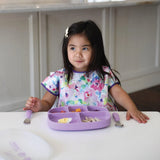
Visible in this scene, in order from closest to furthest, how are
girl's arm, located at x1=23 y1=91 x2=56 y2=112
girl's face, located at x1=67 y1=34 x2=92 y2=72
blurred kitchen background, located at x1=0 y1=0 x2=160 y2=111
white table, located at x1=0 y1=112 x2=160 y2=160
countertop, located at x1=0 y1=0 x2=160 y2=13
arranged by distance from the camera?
white table, located at x1=0 y1=112 x2=160 y2=160, girl's arm, located at x1=23 y1=91 x2=56 y2=112, girl's face, located at x1=67 y1=34 x2=92 y2=72, countertop, located at x1=0 y1=0 x2=160 y2=13, blurred kitchen background, located at x1=0 y1=0 x2=160 y2=111

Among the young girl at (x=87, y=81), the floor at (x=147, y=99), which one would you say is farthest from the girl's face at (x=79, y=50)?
the floor at (x=147, y=99)

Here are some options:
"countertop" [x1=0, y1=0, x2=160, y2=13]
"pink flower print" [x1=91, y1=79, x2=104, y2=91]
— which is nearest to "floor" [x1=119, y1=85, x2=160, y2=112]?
"countertop" [x1=0, y1=0, x2=160, y2=13]

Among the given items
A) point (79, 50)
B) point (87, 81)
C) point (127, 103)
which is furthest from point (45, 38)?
point (127, 103)

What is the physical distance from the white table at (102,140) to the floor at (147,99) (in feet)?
6.73

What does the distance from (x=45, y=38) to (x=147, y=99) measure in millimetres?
1343

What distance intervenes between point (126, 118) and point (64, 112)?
213mm

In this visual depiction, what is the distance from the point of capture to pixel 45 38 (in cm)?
259

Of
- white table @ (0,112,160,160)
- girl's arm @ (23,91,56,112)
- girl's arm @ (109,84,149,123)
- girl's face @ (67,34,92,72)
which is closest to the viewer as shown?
white table @ (0,112,160,160)

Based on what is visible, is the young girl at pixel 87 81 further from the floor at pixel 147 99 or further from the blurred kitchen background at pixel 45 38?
the floor at pixel 147 99

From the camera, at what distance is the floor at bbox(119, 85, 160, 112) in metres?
3.12

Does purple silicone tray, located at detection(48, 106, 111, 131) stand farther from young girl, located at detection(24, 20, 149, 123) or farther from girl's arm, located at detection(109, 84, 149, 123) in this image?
young girl, located at detection(24, 20, 149, 123)

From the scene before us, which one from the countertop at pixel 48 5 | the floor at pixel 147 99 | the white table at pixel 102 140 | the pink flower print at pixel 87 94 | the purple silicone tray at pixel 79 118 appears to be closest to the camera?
the white table at pixel 102 140

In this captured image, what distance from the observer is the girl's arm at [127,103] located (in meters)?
1.07

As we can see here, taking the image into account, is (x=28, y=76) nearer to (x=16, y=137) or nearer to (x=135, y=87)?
(x=135, y=87)
